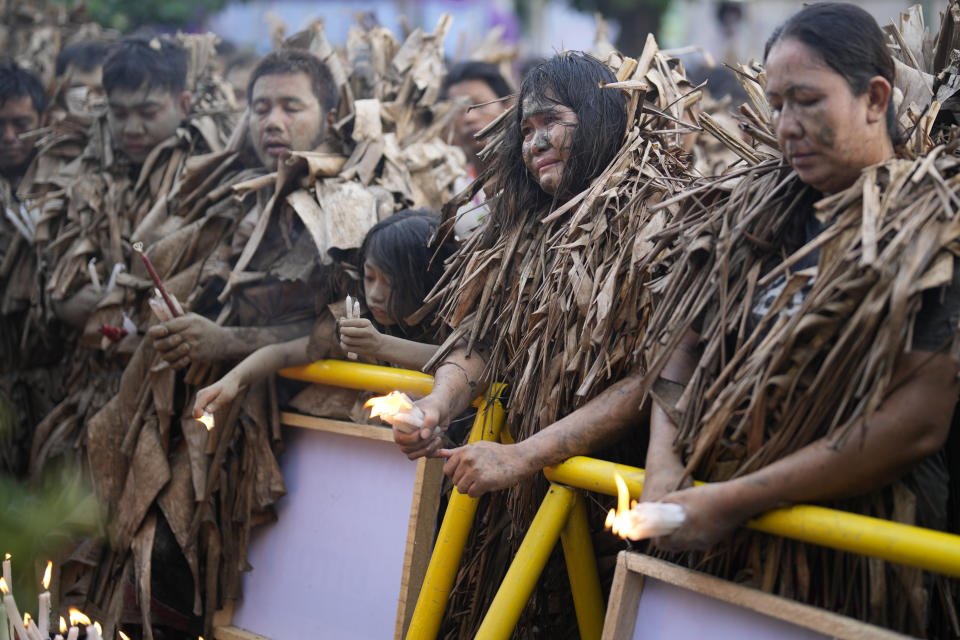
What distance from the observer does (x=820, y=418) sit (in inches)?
81.1

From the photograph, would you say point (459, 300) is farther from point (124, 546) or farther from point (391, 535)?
point (124, 546)

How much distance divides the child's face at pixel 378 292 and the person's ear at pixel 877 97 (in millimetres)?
1662

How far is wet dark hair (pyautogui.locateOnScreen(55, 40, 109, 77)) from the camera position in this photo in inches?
250

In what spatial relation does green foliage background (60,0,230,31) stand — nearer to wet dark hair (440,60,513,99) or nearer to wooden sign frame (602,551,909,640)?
wet dark hair (440,60,513,99)

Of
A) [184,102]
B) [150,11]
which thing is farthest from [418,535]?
[150,11]

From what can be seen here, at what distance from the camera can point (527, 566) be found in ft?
8.11

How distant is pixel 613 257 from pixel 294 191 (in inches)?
63.1

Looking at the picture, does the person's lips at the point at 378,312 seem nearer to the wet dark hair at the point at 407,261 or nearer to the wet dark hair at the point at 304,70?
the wet dark hair at the point at 407,261

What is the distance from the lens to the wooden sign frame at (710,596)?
74.7 inches

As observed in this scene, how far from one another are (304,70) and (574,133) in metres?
1.80

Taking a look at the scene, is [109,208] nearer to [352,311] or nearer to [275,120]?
[275,120]

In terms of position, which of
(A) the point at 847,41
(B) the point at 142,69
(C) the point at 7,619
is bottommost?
(C) the point at 7,619

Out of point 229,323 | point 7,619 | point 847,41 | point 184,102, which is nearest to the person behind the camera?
point 847,41

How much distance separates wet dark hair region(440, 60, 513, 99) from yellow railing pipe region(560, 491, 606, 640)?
3681mm
